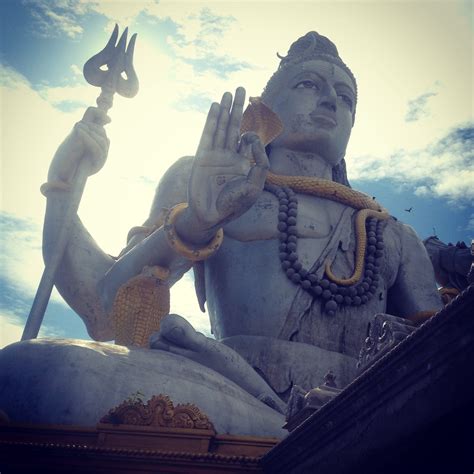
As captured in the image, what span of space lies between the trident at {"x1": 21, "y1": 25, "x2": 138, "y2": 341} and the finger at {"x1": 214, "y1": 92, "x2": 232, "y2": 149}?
72.4 inches

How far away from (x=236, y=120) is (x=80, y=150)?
190 centimetres

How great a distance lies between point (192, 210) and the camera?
538 cm

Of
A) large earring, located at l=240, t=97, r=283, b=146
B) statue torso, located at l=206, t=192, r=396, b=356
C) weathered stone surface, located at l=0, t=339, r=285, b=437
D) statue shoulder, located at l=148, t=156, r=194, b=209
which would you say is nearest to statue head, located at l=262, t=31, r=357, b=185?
large earring, located at l=240, t=97, r=283, b=146

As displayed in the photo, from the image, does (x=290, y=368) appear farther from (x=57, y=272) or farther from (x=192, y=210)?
(x=57, y=272)

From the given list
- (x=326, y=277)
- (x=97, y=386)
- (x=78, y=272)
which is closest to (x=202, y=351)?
(x=97, y=386)

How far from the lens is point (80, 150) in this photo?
21.6 ft

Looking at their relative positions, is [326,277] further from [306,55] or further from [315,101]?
[306,55]

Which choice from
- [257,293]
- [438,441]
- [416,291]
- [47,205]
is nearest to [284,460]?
[438,441]

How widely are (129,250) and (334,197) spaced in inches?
77.4

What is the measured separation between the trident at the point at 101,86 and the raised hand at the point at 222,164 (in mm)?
1653

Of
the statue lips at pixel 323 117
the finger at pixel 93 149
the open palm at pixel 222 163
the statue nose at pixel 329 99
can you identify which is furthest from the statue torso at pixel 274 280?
the finger at pixel 93 149

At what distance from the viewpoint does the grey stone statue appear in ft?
15.0

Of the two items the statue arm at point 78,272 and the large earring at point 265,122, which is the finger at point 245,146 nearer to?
the large earring at point 265,122

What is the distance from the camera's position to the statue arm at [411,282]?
260 inches
